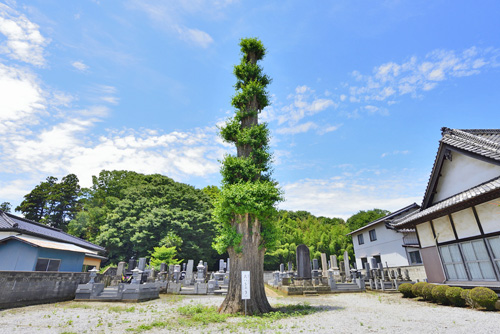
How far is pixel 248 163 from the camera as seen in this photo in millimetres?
10102

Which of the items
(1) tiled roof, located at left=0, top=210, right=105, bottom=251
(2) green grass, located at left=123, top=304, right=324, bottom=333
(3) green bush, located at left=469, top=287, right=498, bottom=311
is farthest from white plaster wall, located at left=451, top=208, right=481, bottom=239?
(1) tiled roof, located at left=0, top=210, right=105, bottom=251

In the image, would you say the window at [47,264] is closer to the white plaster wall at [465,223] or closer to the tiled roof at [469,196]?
the tiled roof at [469,196]

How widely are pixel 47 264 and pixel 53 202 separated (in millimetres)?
29566

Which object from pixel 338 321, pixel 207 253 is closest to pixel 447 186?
pixel 338 321

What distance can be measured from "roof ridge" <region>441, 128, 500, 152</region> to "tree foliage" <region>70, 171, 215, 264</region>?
24779 millimetres

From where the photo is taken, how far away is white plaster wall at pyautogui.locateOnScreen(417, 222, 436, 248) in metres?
11.0

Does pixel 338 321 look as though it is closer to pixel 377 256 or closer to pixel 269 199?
pixel 269 199

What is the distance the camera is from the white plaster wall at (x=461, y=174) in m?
8.96

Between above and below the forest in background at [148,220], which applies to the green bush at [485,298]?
below

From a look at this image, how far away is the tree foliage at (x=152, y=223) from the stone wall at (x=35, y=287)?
13.1 m

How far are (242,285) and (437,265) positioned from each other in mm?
9079

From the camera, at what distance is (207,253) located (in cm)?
2914

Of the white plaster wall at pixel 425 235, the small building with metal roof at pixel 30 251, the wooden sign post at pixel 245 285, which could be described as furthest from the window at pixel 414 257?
the small building with metal roof at pixel 30 251

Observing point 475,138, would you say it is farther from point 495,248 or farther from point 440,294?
point 440,294
